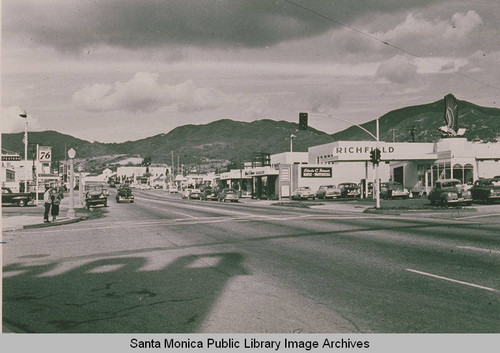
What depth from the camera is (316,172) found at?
6475cm

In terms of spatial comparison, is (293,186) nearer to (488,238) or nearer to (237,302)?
(488,238)

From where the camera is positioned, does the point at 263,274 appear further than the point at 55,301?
Yes

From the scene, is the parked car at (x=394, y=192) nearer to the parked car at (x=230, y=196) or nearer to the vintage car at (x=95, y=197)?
the parked car at (x=230, y=196)

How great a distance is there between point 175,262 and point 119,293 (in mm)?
3012

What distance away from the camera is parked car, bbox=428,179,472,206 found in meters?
30.4

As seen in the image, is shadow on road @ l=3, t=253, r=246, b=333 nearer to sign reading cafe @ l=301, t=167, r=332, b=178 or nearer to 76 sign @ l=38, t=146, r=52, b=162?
76 sign @ l=38, t=146, r=52, b=162

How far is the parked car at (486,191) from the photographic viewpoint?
32250mm

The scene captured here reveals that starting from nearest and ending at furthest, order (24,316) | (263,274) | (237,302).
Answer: (24,316)
(237,302)
(263,274)

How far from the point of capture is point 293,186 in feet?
210

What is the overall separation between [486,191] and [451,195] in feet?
12.2

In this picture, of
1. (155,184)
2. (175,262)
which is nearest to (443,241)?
(175,262)

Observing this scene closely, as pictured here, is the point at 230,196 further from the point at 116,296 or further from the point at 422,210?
the point at 116,296

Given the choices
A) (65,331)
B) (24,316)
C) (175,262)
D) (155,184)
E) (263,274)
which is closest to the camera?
(65,331)

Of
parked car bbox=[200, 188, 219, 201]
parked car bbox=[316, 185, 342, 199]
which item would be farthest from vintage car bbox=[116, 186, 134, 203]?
parked car bbox=[316, 185, 342, 199]
